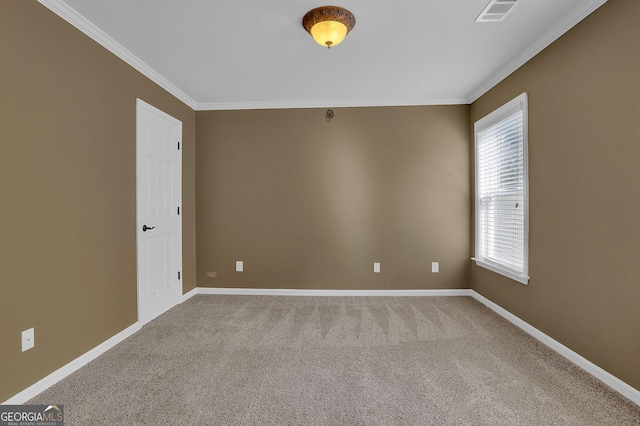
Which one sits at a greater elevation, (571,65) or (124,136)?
(571,65)

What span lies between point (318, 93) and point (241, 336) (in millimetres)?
2868

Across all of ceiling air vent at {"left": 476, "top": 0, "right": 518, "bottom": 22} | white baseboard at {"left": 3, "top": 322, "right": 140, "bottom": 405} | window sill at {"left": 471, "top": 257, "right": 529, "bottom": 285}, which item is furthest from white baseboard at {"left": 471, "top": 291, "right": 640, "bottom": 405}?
white baseboard at {"left": 3, "top": 322, "right": 140, "bottom": 405}

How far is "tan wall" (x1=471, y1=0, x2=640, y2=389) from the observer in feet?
5.97

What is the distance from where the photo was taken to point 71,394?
1.88 meters

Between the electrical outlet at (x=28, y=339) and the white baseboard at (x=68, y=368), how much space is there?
0.82 feet

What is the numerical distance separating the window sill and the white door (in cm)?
367

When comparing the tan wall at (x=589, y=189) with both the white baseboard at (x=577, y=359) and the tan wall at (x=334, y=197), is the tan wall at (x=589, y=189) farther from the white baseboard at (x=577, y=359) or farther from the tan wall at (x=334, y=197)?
the tan wall at (x=334, y=197)

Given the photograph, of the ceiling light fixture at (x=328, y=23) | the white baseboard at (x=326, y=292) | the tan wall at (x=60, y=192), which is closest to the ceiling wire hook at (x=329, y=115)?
the ceiling light fixture at (x=328, y=23)

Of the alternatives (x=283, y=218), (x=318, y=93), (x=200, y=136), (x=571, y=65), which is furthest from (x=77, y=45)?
(x=571, y=65)

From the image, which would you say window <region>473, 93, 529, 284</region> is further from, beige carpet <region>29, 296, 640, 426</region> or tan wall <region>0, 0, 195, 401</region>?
tan wall <region>0, 0, 195, 401</region>

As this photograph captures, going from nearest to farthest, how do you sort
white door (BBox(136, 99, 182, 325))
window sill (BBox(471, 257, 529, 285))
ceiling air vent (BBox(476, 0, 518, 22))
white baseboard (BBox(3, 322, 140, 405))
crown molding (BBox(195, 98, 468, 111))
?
white baseboard (BBox(3, 322, 140, 405))
ceiling air vent (BBox(476, 0, 518, 22))
window sill (BBox(471, 257, 529, 285))
white door (BBox(136, 99, 182, 325))
crown molding (BBox(195, 98, 468, 111))

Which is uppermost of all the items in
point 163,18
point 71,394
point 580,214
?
point 163,18

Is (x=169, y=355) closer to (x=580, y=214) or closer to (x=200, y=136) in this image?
(x=200, y=136)

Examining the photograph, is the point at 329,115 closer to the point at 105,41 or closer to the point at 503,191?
the point at 503,191
